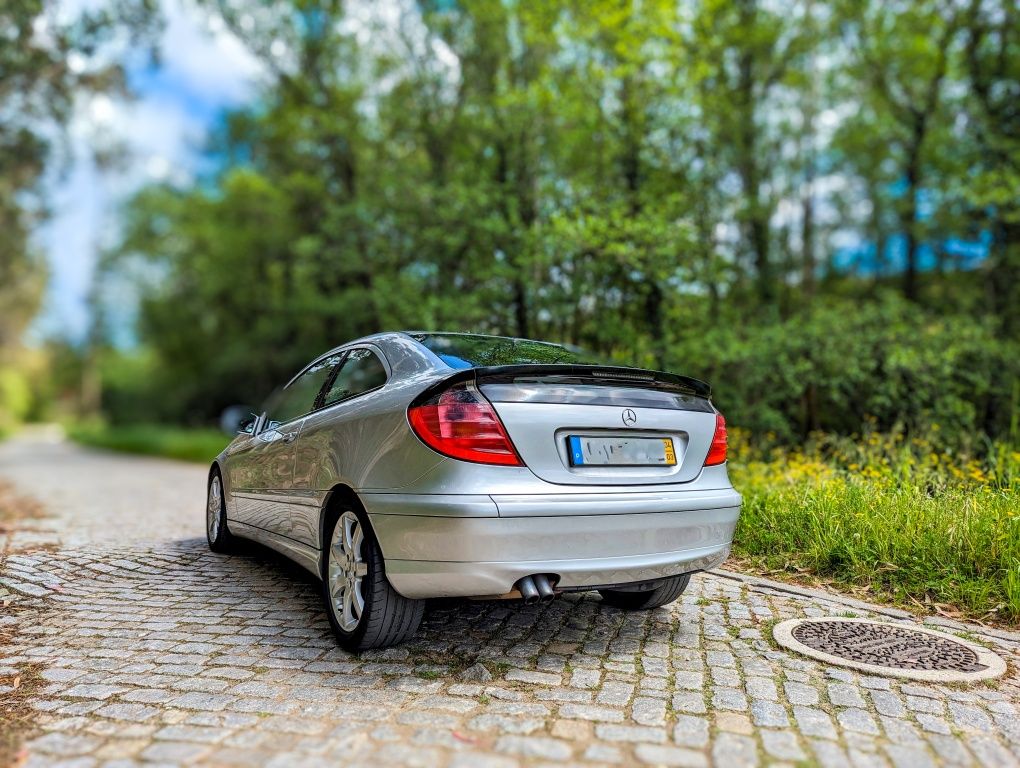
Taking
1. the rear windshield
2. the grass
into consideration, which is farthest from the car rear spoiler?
the grass

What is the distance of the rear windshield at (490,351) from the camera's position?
144 inches

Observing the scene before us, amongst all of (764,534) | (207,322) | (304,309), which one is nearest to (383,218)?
(304,309)

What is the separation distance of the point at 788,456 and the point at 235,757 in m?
7.46

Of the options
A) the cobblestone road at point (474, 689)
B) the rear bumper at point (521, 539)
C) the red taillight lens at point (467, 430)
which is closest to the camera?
the cobblestone road at point (474, 689)

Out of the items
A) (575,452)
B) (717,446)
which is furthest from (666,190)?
(575,452)

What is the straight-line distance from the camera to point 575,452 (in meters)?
3.31

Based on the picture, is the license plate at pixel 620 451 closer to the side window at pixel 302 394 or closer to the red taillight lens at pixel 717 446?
the red taillight lens at pixel 717 446

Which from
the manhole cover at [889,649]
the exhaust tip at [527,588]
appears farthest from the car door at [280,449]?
the manhole cover at [889,649]

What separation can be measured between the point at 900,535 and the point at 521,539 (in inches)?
120

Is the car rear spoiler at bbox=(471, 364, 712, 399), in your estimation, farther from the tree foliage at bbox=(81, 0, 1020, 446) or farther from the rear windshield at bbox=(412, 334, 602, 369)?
the tree foliage at bbox=(81, 0, 1020, 446)

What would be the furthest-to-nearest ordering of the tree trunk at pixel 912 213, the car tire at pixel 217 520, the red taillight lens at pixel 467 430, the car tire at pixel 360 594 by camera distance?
the tree trunk at pixel 912 213 < the car tire at pixel 217 520 < the car tire at pixel 360 594 < the red taillight lens at pixel 467 430

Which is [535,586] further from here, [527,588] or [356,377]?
[356,377]

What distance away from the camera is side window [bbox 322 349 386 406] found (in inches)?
161

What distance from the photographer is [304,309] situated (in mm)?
19953
